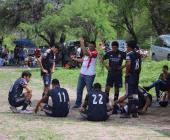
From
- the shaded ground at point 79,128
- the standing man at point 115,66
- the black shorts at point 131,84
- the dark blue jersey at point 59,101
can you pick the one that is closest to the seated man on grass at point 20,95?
the shaded ground at point 79,128

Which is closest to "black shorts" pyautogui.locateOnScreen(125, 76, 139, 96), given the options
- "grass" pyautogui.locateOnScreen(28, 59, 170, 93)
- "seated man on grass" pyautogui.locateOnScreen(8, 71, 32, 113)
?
"seated man on grass" pyautogui.locateOnScreen(8, 71, 32, 113)

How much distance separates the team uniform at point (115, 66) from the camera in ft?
46.6

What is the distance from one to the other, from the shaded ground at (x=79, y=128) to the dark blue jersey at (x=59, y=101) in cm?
24

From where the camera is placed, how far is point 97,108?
40.9ft

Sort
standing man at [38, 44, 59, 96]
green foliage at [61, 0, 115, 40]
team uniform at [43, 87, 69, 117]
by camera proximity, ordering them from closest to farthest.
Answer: team uniform at [43, 87, 69, 117]
standing man at [38, 44, 59, 96]
green foliage at [61, 0, 115, 40]

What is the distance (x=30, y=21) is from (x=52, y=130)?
114 ft

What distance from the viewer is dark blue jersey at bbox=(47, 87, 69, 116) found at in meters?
12.9

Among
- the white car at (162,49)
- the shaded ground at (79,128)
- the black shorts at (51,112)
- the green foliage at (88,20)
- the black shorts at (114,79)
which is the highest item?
the green foliage at (88,20)

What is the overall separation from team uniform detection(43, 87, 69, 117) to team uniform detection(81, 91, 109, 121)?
28.8 inches

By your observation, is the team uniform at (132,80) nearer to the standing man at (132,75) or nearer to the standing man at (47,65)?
the standing man at (132,75)

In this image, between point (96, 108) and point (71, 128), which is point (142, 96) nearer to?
point (96, 108)

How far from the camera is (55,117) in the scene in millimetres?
12953

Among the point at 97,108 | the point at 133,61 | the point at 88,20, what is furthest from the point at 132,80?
the point at 88,20

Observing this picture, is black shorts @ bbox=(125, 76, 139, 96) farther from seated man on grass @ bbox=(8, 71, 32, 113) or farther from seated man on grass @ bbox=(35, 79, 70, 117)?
seated man on grass @ bbox=(8, 71, 32, 113)
